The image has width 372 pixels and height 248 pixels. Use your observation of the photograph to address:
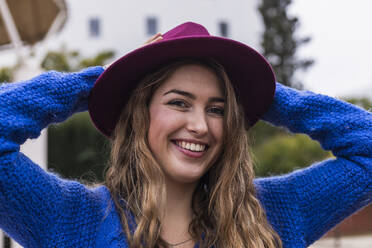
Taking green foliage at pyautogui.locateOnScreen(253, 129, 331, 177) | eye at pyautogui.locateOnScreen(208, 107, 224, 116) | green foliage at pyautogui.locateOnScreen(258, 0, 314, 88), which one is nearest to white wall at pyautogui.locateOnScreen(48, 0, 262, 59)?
green foliage at pyautogui.locateOnScreen(258, 0, 314, 88)

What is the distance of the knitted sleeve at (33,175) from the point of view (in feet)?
4.65

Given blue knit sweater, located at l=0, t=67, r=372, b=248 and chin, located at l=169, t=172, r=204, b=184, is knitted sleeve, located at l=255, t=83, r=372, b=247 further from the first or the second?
chin, located at l=169, t=172, r=204, b=184

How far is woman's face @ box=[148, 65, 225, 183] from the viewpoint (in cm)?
166

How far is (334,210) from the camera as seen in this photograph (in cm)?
179

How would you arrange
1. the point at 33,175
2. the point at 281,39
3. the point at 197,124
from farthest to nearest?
the point at 281,39, the point at 197,124, the point at 33,175

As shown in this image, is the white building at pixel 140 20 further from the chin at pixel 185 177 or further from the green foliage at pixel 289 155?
the chin at pixel 185 177

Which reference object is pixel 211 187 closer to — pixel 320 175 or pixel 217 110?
pixel 217 110

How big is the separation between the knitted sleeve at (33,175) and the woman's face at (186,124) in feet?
1.00

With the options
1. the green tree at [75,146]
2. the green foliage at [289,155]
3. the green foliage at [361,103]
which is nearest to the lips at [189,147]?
the green foliage at [361,103]

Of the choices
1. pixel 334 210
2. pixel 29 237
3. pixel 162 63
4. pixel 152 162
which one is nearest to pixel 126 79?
pixel 162 63

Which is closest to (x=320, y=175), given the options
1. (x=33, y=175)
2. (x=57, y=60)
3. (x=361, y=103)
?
(x=33, y=175)

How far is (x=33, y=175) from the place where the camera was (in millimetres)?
1459

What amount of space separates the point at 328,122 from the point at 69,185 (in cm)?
104

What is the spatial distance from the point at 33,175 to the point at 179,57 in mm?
669
